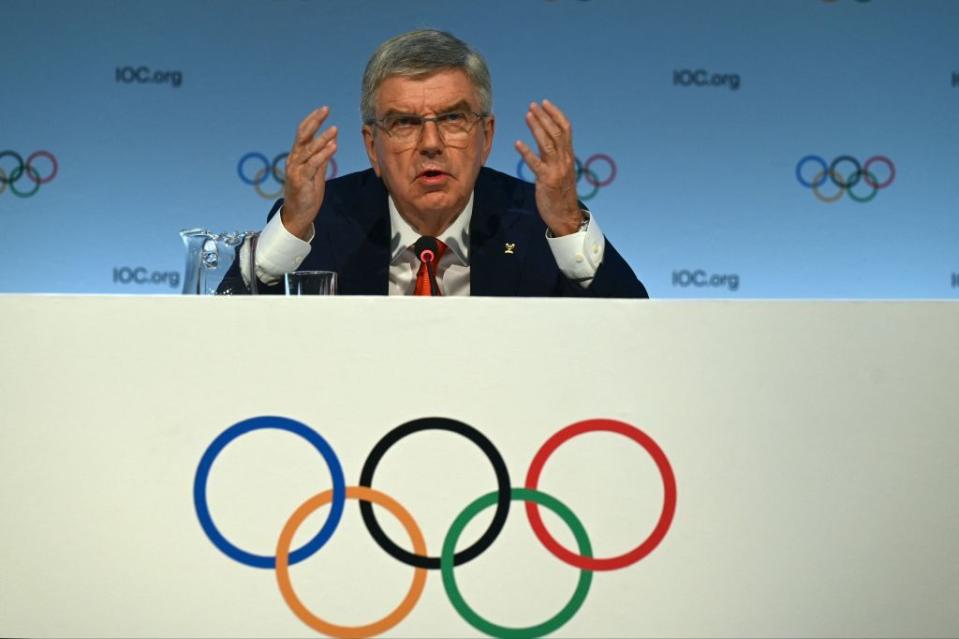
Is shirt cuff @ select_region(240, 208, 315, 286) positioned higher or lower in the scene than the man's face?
lower

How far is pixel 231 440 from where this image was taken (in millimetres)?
932

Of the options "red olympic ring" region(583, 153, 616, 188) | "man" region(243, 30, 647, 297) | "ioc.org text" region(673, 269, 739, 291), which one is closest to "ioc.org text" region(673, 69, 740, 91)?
"red olympic ring" region(583, 153, 616, 188)

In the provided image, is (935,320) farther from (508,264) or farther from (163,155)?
(163,155)

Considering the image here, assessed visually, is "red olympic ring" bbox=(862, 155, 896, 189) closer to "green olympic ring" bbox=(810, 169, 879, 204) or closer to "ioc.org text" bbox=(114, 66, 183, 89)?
"green olympic ring" bbox=(810, 169, 879, 204)

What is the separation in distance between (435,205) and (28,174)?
213cm

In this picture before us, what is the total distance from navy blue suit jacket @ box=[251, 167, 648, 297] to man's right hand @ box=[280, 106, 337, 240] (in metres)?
0.22

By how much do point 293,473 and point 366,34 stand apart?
8.48ft

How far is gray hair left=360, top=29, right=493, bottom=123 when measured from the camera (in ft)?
5.48

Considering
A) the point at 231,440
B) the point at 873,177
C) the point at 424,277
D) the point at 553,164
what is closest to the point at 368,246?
the point at 424,277

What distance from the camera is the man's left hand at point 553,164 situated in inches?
58.9

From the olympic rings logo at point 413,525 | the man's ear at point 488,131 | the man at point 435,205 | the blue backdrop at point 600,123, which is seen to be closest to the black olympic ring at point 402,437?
the olympic rings logo at point 413,525

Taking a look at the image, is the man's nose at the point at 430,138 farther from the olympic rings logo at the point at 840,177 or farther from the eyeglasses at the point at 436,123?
the olympic rings logo at the point at 840,177

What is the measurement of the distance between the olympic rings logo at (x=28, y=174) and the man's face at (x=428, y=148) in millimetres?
1939

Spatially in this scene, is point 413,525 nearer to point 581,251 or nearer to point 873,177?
point 581,251
